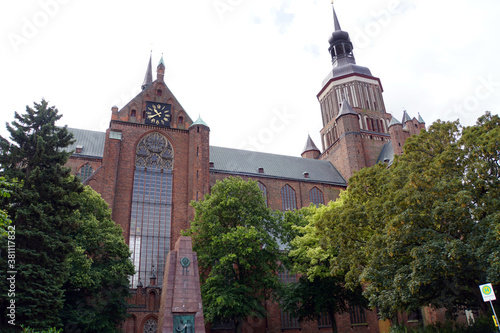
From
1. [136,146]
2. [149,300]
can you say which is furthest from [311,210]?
[136,146]

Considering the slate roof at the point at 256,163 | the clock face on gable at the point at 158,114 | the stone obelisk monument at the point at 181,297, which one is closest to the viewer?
the stone obelisk monument at the point at 181,297

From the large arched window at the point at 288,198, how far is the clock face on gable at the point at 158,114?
47.1 ft

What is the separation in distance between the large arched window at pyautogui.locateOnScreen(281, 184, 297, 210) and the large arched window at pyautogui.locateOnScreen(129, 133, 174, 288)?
1297cm

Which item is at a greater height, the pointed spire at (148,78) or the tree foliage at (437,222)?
the pointed spire at (148,78)

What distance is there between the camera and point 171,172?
34.2 metres

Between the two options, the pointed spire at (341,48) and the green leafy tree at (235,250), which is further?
the pointed spire at (341,48)

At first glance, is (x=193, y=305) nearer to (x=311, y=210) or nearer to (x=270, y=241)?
(x=270, y=241)

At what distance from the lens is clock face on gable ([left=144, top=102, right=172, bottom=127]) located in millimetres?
35000

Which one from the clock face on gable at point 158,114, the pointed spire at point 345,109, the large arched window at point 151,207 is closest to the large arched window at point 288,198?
the large arched window at point 151,207

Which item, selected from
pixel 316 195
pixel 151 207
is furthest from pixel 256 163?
pixel 151 207

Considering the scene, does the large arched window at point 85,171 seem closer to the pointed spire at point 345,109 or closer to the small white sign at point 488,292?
the pointed spire at point 345,109

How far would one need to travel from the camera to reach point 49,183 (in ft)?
61.7

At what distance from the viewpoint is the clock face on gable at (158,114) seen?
1378 inches

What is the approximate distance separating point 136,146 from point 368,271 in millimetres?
23455
